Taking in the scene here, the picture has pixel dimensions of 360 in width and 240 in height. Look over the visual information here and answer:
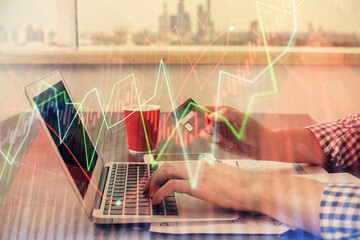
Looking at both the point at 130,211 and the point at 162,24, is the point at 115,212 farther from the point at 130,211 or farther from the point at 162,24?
the point at 162,24

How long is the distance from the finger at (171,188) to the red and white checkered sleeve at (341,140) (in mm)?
363

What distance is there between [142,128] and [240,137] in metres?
0.21

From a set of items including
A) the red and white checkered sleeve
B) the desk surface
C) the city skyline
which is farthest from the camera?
the city skyline

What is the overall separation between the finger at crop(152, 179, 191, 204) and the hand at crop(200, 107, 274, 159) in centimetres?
24

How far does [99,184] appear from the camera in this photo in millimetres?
524

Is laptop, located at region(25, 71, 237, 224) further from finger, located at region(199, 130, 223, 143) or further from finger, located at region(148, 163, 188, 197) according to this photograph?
finger, located at region(199, 130, 223, 143)

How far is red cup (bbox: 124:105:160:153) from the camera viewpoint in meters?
0.71

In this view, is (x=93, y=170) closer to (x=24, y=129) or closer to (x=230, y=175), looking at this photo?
(x=230, y=175)

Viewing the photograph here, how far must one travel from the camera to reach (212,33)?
4.22 feet

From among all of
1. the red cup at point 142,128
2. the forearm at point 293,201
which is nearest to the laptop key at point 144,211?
the forearm at point 293,201

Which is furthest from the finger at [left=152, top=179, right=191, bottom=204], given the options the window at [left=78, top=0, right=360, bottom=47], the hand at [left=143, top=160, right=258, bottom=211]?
the window at [left=78, top=0, right=360, bottom=47]

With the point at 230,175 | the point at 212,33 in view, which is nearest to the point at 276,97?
the point at 212,33

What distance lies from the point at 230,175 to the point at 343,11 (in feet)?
3.93

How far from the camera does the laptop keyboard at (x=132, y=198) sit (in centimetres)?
43
